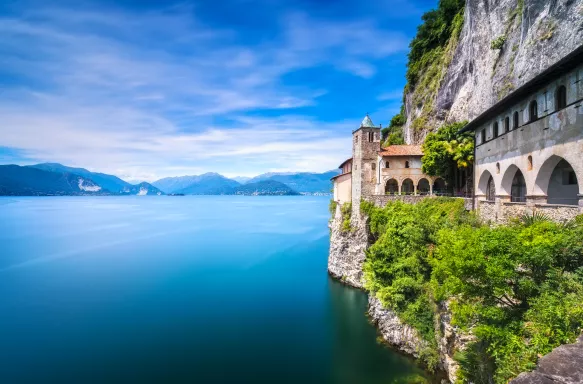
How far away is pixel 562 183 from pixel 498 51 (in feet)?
68.6

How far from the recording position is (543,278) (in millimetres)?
13648

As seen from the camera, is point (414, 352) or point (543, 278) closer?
point (543, 278)

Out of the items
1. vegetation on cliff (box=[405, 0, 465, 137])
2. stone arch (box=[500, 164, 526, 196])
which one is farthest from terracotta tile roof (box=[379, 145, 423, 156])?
stone arch (box=[500, 164, 526, 196])

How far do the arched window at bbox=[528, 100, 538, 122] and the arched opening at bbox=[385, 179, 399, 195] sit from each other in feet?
77.6

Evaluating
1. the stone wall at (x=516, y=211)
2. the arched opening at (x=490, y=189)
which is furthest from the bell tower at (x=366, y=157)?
the stone wall at (x=516, y=211)

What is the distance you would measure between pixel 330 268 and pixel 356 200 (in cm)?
1106

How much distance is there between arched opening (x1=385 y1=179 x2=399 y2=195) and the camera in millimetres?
44594

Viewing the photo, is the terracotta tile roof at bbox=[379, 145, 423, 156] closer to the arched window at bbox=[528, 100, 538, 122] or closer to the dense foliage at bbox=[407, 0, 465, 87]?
the dense foliage at bbox=[407, 0, 465, 87]

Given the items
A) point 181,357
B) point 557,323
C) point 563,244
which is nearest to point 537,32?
point 563,244

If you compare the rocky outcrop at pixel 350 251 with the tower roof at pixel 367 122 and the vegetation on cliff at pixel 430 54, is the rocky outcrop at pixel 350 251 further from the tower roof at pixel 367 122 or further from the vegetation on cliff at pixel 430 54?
the vegetation on cliff at pixel 430 54

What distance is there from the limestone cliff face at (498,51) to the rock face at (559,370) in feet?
81.1

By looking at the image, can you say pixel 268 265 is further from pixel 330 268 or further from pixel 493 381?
pixel 493 381

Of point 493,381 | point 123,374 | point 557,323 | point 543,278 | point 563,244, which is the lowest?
point 123,374

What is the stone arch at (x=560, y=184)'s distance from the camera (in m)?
20.1
